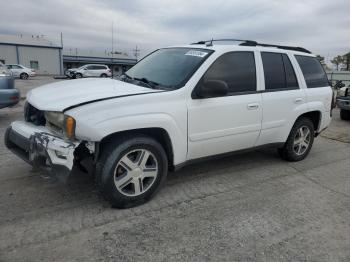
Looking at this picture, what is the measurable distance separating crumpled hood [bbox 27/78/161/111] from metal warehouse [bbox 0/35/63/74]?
49147 millimetres

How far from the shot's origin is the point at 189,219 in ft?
11.3

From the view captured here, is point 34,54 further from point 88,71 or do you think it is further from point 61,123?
point 61,123

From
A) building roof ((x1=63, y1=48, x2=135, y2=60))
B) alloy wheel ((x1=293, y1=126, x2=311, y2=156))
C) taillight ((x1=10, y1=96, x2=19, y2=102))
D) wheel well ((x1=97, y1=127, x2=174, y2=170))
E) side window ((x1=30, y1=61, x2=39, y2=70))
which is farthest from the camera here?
building roof ((x1=63, y1=48, x2=135, y2=60))

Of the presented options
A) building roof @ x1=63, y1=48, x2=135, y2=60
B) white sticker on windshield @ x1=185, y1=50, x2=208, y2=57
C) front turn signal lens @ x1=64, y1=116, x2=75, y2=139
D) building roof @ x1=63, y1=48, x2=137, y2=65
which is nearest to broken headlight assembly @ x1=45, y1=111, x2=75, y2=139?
front turn signal lens @ x1=64, y1=116, x2=75, y2=139

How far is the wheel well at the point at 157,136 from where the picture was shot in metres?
3.47

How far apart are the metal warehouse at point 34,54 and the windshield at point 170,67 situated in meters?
48.9

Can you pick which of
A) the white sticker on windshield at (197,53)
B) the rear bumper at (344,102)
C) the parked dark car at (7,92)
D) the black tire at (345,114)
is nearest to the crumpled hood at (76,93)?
the white sticker on windshield at (197,53)

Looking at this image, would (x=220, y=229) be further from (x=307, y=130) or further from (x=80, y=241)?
(x=307, y=130)

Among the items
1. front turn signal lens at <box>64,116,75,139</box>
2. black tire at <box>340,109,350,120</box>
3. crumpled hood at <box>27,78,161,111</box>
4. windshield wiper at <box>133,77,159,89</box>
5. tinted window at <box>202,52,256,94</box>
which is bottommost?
black tire at <box>340,109,350,120</box>

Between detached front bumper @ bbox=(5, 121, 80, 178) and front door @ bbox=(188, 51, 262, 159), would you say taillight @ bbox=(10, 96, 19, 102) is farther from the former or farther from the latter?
front door @ bbox=(188, 51, 262, 159)

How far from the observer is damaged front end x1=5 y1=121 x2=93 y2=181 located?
3.24 metres

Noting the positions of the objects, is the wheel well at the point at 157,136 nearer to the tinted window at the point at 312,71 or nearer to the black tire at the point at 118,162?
the black tire at the point at 118,162

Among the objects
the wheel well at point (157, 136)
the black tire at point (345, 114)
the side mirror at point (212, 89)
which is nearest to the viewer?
the wheel well at point (157, 136)

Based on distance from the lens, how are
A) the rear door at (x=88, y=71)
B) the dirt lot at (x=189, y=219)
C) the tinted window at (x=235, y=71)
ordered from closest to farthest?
the dirt lot at (x=189, y=219) → the tinted window at (x=235, y=71) → the rear door at (x=88, y=71)
